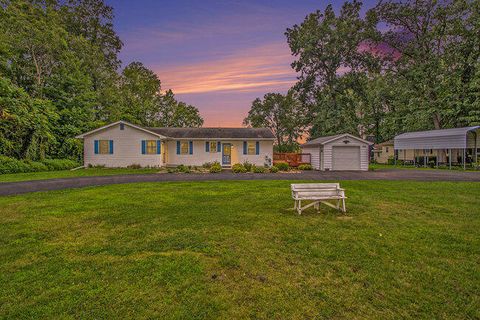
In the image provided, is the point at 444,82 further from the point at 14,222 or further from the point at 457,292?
the point at 14,222

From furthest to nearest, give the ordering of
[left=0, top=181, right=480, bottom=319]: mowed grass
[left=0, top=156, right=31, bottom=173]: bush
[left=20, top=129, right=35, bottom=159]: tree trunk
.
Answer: [left=20, top=129, right=35, bottom=159]: tree trunk → [left=0, top=156, right=31, bottom=173]: bush → [left=0, top=181, right=480, bottom=319]: mowed grass

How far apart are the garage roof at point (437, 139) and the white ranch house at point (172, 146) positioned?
17773 millimetres

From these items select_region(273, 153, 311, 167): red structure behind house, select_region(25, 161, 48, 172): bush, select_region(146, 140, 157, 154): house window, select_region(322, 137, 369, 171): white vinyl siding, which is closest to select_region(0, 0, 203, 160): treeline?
select_region(25, 161, 48, 172): bush

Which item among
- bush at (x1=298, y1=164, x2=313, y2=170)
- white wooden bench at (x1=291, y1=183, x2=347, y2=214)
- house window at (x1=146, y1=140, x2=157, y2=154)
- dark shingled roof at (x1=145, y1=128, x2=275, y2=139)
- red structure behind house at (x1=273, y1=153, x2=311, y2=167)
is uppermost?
dark shingled roof at (x1=145, y1=128, x2=275, y2=139)

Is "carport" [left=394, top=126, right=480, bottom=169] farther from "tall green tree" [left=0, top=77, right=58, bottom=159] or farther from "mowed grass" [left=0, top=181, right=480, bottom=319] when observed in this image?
"tall green tree" [left=0, top=77, right=58, bottom=159]

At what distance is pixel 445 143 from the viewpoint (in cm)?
2570

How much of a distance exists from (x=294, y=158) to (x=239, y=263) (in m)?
22.1

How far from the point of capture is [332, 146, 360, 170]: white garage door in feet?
74.4

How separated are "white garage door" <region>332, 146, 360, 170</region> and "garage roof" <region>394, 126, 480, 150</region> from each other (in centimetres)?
1069

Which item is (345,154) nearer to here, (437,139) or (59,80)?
(437,139)

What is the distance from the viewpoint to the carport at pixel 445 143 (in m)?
24.0

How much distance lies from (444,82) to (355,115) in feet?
34.6

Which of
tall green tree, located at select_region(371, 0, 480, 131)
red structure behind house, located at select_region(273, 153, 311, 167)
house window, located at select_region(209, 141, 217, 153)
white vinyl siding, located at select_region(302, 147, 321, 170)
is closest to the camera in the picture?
white vinyl siding, located at select_region(302, 147, 321, 170)

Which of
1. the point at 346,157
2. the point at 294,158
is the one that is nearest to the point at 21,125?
the point at 294,158
